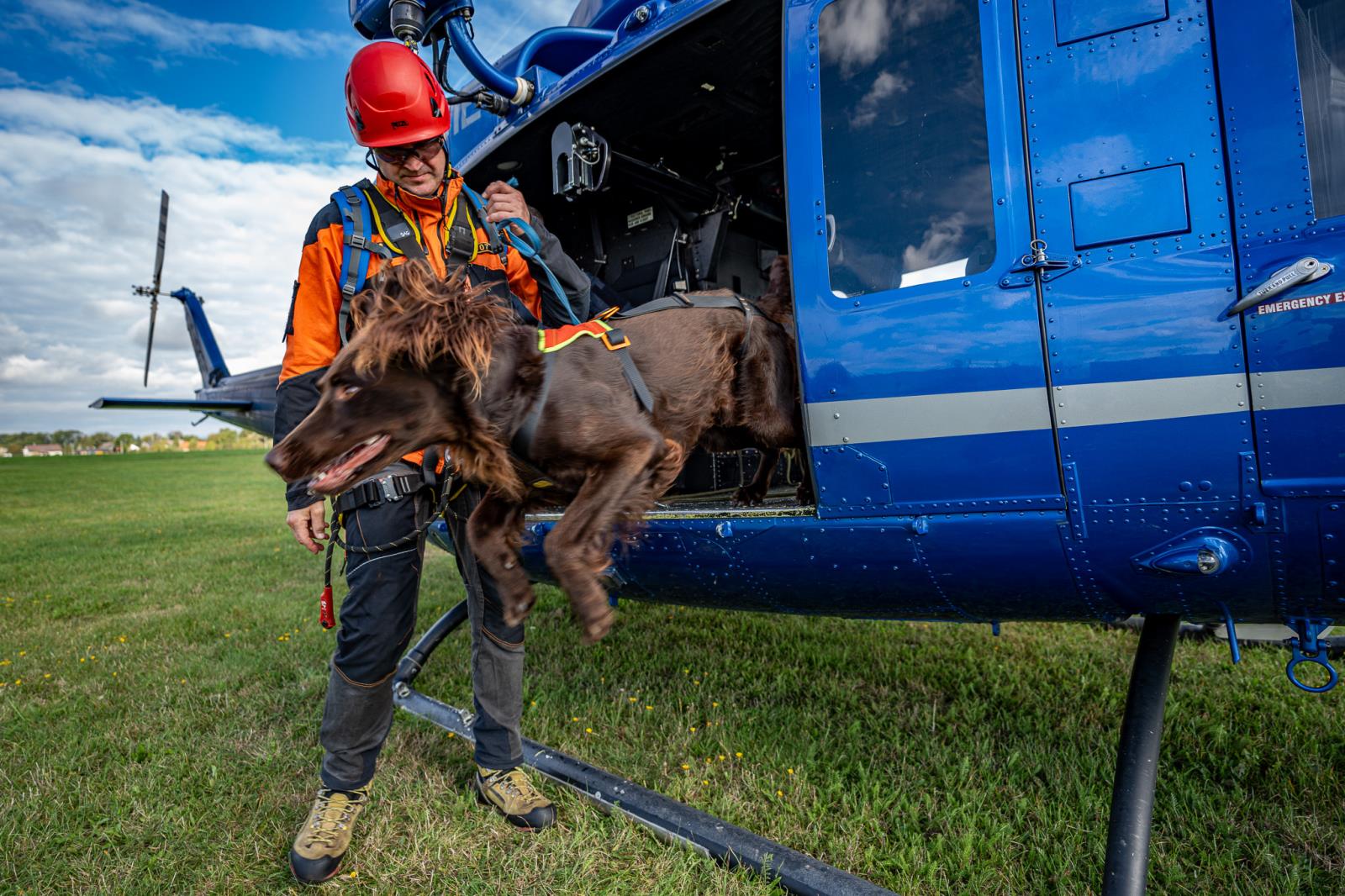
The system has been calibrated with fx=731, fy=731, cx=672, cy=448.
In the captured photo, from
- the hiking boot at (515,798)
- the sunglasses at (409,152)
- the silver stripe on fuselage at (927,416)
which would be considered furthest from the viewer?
the hiking boot at (515,798)

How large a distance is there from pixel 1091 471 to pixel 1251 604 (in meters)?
0.60

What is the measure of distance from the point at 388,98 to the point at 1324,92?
2.88m

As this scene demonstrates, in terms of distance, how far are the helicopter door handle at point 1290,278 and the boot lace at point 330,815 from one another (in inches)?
131

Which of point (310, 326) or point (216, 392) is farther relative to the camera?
point (216, 392)

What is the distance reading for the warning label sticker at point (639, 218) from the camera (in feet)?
16.7

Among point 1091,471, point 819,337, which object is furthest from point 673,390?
point 1091,471

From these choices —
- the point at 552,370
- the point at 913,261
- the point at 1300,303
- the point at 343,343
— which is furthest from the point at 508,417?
the point at 1300,303

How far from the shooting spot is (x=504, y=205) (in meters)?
2.87

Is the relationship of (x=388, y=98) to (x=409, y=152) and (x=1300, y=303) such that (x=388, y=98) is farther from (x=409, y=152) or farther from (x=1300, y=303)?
(x=1300, y=303)

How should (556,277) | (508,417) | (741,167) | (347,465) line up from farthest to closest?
1. (741,167)
2. (556,277)
3. (508,417)
4. (347,465)

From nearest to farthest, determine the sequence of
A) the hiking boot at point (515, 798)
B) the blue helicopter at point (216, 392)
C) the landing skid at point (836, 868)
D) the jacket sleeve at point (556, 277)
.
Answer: the landing skid at point (836, 868), the hiking boot at point (515, 798), the jacket sleeve at point (556, 277), the blue helicopter at point (216, 392)

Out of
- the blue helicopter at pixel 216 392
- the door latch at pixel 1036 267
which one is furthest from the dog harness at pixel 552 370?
the blue helicopter at pixel 216 392

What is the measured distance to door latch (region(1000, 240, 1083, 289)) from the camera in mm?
2172

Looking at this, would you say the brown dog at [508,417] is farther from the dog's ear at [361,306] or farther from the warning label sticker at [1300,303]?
the warning label sticker at [1300,303]
